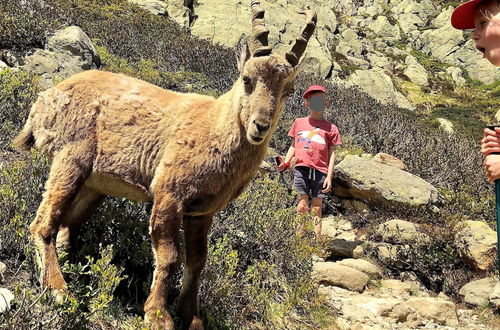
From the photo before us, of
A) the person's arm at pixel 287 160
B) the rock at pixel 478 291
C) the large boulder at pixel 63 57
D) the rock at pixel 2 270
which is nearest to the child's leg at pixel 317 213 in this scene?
the person's arm at pixel 287 160

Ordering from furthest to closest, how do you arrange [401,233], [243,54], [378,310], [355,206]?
[355,206] < [401,233] < [378,310] < [243,54]

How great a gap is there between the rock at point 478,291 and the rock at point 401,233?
108cm

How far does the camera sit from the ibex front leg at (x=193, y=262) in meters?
3.88

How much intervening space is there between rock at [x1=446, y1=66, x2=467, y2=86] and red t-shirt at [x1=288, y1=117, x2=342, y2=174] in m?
45.1

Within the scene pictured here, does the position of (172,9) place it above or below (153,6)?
below

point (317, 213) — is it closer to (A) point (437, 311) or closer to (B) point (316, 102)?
(B) point (316, 102)

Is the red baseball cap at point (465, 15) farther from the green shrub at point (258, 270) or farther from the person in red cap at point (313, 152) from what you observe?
the person in red cap at point (313, 152)

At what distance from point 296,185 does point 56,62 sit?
6574 mm

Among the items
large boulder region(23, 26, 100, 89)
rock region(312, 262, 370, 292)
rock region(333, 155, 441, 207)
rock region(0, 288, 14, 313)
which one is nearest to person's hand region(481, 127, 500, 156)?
rock region(0, 288, 14, 313)

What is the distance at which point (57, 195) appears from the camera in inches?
151

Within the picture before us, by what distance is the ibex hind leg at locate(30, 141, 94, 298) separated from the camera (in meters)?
3.70

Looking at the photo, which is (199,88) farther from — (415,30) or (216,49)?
(415,30)

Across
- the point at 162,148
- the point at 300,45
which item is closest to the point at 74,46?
the point at 162,148

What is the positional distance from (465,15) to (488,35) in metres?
0.21
